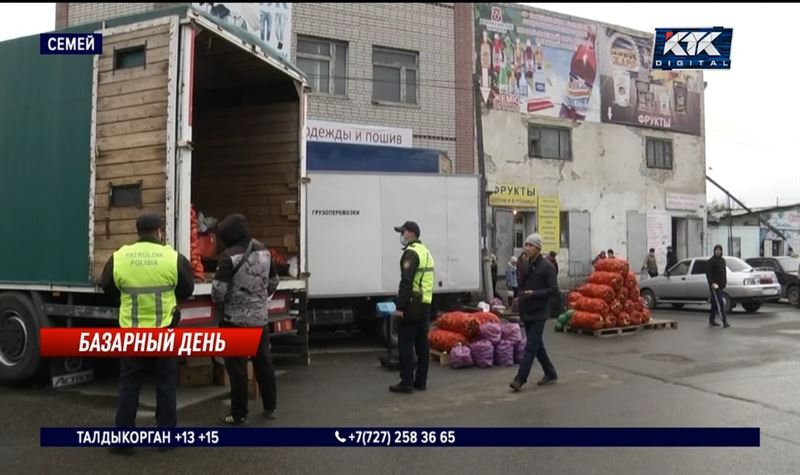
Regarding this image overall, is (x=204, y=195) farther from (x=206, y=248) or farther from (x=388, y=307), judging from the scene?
(x=388, y=307)

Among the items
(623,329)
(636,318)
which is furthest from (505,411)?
(636,318)

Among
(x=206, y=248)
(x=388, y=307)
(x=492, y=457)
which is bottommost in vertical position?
(x=492, y=457)

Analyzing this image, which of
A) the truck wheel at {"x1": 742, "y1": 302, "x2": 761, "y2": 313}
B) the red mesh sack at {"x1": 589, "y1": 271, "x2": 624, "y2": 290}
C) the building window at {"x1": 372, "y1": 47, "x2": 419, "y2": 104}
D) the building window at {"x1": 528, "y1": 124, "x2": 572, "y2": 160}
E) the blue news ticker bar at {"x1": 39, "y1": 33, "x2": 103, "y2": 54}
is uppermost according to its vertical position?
the building window at {"x1": 372, "y1": 47, "x2": 419, "y2": 104}

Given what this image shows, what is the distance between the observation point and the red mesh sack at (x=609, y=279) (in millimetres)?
11953

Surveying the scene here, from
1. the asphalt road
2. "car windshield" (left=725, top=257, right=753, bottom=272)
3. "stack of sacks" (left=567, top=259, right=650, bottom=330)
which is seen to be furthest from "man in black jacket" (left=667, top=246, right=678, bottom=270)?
the asphalt road

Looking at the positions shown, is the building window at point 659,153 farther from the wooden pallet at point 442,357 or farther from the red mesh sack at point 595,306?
the wooden pallet at point 442,357

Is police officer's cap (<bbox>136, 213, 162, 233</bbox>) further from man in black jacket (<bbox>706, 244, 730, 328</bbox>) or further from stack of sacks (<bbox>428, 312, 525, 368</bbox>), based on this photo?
man in black jacket (<bbox>706, 244, 730, 328</bbox>)

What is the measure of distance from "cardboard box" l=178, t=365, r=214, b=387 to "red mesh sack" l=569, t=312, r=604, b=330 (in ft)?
23.1

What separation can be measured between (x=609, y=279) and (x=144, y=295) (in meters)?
9.20

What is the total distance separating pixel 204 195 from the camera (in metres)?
9.61

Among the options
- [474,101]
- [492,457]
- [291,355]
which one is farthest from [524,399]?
[474,101]

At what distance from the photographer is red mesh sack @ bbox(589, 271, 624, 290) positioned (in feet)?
39.2

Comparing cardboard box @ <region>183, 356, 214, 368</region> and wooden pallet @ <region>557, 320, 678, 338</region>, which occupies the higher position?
cardboard box @ <region>183, 356, 214, 368</region>

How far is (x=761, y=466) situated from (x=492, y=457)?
1.91m
